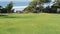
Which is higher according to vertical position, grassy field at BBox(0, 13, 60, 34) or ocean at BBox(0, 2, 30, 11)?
grassy field at BBox(0, 13, 60, 34)

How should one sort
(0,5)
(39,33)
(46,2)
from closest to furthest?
(39,33) → (0,5) → (46,2)

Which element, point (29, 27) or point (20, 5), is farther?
point (20, 5)

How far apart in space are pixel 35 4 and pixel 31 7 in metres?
1.82

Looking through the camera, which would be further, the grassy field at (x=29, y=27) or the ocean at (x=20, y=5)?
the ocean at (x=20, y=5)

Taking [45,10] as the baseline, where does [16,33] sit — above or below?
above

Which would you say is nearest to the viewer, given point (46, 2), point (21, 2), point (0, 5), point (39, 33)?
point (39, 33)

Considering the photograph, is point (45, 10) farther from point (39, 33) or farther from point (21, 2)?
point (39, 33)

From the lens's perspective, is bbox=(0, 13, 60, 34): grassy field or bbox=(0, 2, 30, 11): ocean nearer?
bbox=(0, 13, 60, 34): grassy field

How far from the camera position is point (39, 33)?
31.2ft

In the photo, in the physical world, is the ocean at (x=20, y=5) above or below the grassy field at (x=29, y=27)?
below

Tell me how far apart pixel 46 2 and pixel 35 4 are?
9.81ft

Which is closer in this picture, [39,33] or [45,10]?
[39,33]

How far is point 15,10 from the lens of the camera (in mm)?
44250

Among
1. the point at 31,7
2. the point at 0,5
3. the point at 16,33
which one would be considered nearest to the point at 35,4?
the point at 31,7
